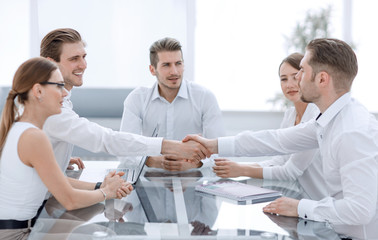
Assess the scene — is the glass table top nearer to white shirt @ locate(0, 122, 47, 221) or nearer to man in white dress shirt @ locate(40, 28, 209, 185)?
white shirt @ locate(0, 122, 47, 221)

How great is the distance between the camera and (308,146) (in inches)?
90.3

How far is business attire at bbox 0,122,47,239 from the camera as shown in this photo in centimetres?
164

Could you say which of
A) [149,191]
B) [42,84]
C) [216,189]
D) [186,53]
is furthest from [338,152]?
[186,53]

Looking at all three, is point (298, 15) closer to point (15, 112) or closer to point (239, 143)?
point (239, 143)

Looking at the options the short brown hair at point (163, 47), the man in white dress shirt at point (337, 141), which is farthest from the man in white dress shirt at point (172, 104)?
the man in white dress shirt at point (337, 141)

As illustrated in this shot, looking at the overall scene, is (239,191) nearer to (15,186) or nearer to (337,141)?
(337,141)

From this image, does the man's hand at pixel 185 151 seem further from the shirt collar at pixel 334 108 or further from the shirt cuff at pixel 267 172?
the shirt collar at pixel 334 108

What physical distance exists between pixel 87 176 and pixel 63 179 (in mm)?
643

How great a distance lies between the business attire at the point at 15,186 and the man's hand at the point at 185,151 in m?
0.90

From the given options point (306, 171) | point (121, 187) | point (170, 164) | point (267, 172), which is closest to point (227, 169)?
point (267, 172)

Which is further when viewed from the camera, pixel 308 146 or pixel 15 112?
pixel 308 146

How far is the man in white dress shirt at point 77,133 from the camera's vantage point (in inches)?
86.0

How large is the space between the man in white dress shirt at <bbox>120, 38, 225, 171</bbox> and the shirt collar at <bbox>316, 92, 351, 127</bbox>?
1.29 metres

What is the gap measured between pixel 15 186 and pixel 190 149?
3.55 feet
